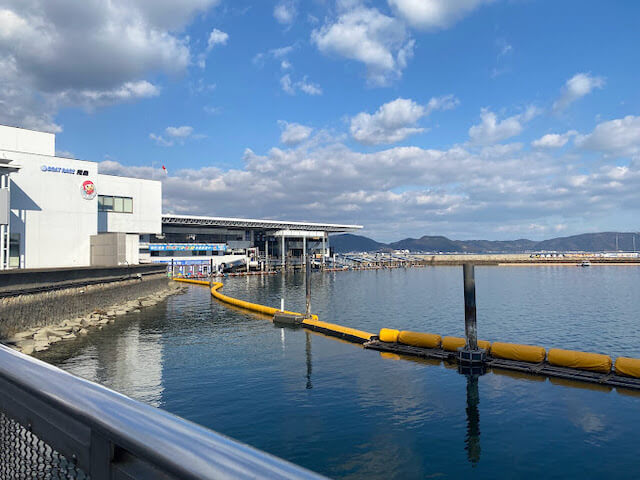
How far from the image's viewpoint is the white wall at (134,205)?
255 feet

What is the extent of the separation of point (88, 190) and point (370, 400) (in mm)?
52892

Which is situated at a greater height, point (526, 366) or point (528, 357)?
point (528, 357)

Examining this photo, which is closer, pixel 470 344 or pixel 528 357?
pixel 528 357

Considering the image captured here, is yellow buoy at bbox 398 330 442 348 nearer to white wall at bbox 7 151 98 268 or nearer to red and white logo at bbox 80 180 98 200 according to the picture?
white wall at bbox 7 151 98 268

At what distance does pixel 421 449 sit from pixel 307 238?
139 metres

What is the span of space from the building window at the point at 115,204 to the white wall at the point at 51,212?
16.1 metres

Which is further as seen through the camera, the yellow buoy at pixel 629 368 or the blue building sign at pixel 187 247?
the blue building sign at pixel 187 247

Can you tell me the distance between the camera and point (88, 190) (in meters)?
59.9

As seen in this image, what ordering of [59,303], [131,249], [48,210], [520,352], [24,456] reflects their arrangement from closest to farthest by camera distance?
1. [24,456]
2. [520,352]
3. [59,303]
4. [48,210]
5. [131,249]

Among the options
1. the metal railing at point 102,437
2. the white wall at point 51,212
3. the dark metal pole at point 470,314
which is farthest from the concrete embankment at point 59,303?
the metal railing at point 102,437

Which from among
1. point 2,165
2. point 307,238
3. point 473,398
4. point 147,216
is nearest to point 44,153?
point 2,165

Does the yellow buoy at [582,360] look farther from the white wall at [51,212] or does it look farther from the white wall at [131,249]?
the white wall at [131,249]

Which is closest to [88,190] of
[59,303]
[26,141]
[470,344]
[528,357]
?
[26,141]

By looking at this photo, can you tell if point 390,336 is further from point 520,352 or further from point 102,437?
point 102,437
